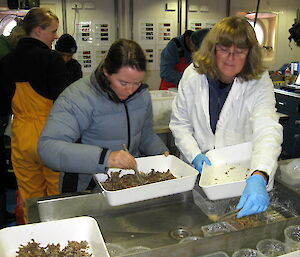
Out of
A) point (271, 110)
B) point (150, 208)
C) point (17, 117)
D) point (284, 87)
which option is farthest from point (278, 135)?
point (284, 87)

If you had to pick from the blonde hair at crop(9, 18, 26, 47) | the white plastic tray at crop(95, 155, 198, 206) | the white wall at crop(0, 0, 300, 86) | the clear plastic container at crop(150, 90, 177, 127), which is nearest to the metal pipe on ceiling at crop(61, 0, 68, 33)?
the white wall at crop(0, 0, 300, 86)

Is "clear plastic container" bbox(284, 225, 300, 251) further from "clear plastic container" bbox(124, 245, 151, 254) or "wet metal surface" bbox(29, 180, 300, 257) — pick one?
"clear plastic container" bbox(124, 245, 151, 254)

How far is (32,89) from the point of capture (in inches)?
81.1

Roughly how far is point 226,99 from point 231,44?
0.26 metres

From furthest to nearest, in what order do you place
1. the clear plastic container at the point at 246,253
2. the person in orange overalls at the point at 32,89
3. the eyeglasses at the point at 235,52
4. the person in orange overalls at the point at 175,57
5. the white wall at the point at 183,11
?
the white wall at the point at 183,11
the person in orange overalls at the point at 175,57
the person in orange overalls at the point at 32,89
the eyeglasses at the point at 235,52
the clear plastic container at the point at 246,253

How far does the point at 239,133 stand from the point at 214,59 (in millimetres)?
370

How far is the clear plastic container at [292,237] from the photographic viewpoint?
3.36ft

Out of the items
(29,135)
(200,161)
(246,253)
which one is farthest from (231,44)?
(29,135)

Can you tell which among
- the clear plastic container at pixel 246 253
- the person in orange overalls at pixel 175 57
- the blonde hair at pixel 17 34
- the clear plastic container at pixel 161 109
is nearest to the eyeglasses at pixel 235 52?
the clear plastic container at pixel 246 253

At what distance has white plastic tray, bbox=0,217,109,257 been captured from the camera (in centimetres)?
101

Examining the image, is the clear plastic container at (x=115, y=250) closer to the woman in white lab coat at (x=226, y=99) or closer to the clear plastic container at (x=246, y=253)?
the clear plastic container at (x=246, y=253)

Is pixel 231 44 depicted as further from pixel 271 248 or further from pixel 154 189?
pixel 271 248

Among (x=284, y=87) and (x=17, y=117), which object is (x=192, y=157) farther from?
(x=284, y=87)

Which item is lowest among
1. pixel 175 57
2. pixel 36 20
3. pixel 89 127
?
pixel 89 127
